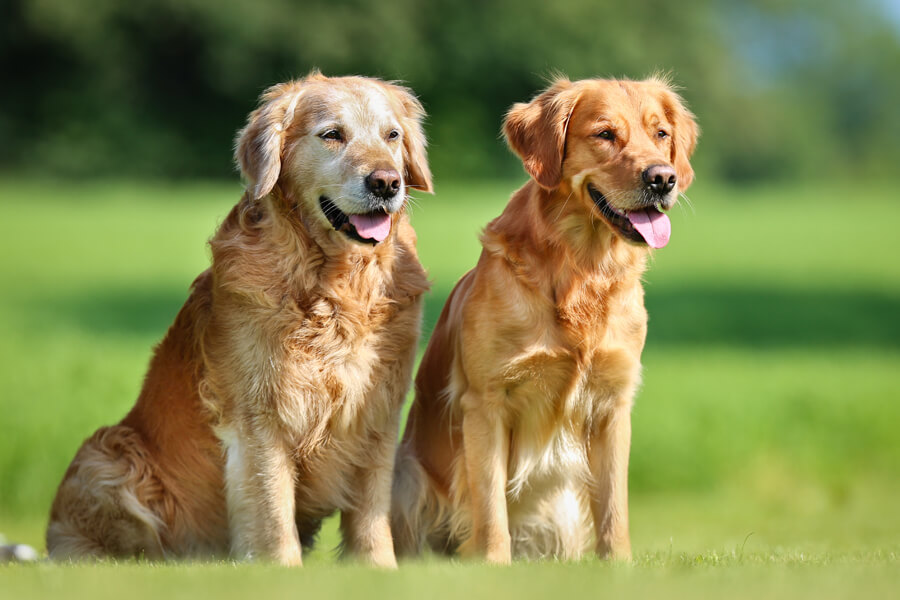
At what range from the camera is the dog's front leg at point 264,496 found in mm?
4621

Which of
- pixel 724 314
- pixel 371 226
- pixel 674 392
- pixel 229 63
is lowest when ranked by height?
pixel 674 392

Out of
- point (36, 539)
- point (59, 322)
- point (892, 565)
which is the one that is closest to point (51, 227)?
point (59, 322)

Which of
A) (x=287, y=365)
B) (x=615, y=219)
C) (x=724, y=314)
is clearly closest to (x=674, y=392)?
(x=615, y=219)

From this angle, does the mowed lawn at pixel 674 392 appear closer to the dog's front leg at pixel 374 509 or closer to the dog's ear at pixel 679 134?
the dog's front leg at pixel 374 509

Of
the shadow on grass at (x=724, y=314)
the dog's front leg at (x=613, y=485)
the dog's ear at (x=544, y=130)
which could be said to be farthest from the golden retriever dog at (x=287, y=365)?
the shadow on grass at (x=724, y=314)

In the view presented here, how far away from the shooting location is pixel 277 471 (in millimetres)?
4633

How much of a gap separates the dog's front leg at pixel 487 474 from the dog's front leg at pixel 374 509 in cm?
36

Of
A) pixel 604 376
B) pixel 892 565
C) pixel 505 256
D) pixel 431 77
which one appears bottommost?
pixel 892 565

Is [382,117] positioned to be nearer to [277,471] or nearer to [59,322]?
[277,471]

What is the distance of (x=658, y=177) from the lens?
435 cm

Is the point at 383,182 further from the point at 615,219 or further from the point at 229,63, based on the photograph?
the point at 229,63

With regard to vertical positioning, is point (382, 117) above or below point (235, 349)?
above

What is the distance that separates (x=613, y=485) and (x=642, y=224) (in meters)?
1.10

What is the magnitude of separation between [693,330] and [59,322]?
27.0 feet
